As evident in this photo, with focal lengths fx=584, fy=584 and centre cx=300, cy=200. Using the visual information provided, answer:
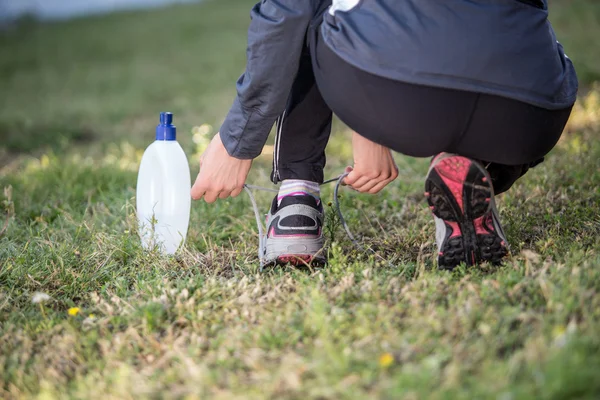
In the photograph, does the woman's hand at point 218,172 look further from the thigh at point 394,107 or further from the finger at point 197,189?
the thigh at point 394,107

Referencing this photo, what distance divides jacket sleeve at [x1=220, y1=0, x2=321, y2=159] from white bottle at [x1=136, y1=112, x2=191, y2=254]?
471mm

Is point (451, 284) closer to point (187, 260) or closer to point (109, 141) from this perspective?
point (187, 260)

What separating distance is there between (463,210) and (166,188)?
1.26 metres

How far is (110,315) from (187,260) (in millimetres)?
470

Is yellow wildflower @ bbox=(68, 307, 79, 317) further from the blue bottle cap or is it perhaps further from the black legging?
the black legging

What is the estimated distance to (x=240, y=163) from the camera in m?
2.12

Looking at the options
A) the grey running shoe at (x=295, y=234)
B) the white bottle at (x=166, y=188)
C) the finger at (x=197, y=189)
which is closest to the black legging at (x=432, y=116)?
the grey running shoe at (x=295, y=234)

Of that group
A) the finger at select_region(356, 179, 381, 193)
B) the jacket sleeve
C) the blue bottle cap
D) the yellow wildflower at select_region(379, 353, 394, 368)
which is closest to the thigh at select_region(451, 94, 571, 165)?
the finger at select_region(356, 179, 381, 193)

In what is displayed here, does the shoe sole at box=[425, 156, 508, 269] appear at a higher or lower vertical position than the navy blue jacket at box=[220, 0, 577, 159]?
lower

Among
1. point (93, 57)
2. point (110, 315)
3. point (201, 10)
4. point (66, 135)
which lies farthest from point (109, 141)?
point (201, 10)

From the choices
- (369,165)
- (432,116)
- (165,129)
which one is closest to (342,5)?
(432,116)

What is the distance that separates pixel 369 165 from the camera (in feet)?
6.53

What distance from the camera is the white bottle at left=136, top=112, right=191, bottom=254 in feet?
7.94

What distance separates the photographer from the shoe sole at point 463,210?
1836 millimetres
